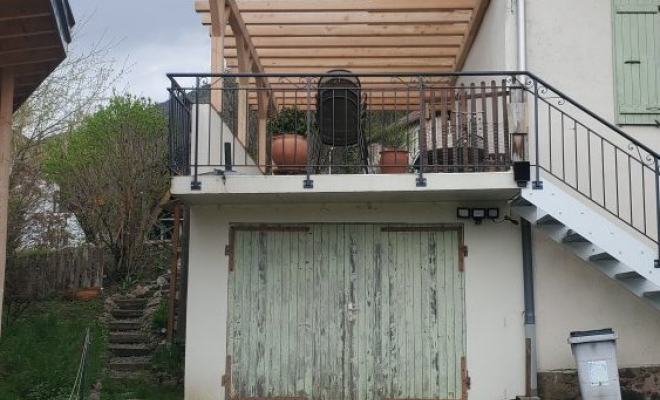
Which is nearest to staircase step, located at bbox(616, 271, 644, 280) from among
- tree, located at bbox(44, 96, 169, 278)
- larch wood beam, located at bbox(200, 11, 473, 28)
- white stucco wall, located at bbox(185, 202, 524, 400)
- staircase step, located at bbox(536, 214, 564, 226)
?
staircase step, located at bbox(536, 214, 564, 226)

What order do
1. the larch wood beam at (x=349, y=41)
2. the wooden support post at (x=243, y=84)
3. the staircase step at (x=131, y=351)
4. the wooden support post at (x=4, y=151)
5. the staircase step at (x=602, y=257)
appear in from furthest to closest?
the larch wood beam at (x=349, y=41) < the wooden support post at (x=243, y=84) < the staircase step at (x=131, y=351) < the staircase step at (x=602, y=257) < the wooden support post at (x=4, y=151)

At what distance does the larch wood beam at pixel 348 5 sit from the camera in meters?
9.61

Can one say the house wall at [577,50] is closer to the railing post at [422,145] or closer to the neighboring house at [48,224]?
the railing post at [422,145]

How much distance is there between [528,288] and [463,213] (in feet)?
3.46

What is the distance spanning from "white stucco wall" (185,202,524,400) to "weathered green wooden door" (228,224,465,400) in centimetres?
13

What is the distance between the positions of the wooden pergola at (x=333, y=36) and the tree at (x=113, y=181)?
7.35 feet

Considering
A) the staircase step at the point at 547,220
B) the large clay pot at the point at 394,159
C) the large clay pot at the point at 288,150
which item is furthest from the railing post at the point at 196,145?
the staircase step at the point at 547,220

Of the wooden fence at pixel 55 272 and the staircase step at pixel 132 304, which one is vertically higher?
the wooden fence at pixel 55 272

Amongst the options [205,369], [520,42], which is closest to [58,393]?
[205,369]

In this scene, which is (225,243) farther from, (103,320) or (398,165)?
(103,320)

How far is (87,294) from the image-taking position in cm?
1167

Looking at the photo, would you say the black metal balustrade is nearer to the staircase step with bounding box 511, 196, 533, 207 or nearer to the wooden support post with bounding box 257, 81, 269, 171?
the staircase step with bounding box 511, 196, 533, 207

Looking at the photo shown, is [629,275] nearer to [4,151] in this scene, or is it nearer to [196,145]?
[196,145]

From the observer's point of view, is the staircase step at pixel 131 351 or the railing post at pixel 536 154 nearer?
the railing post at pixel 536 154
